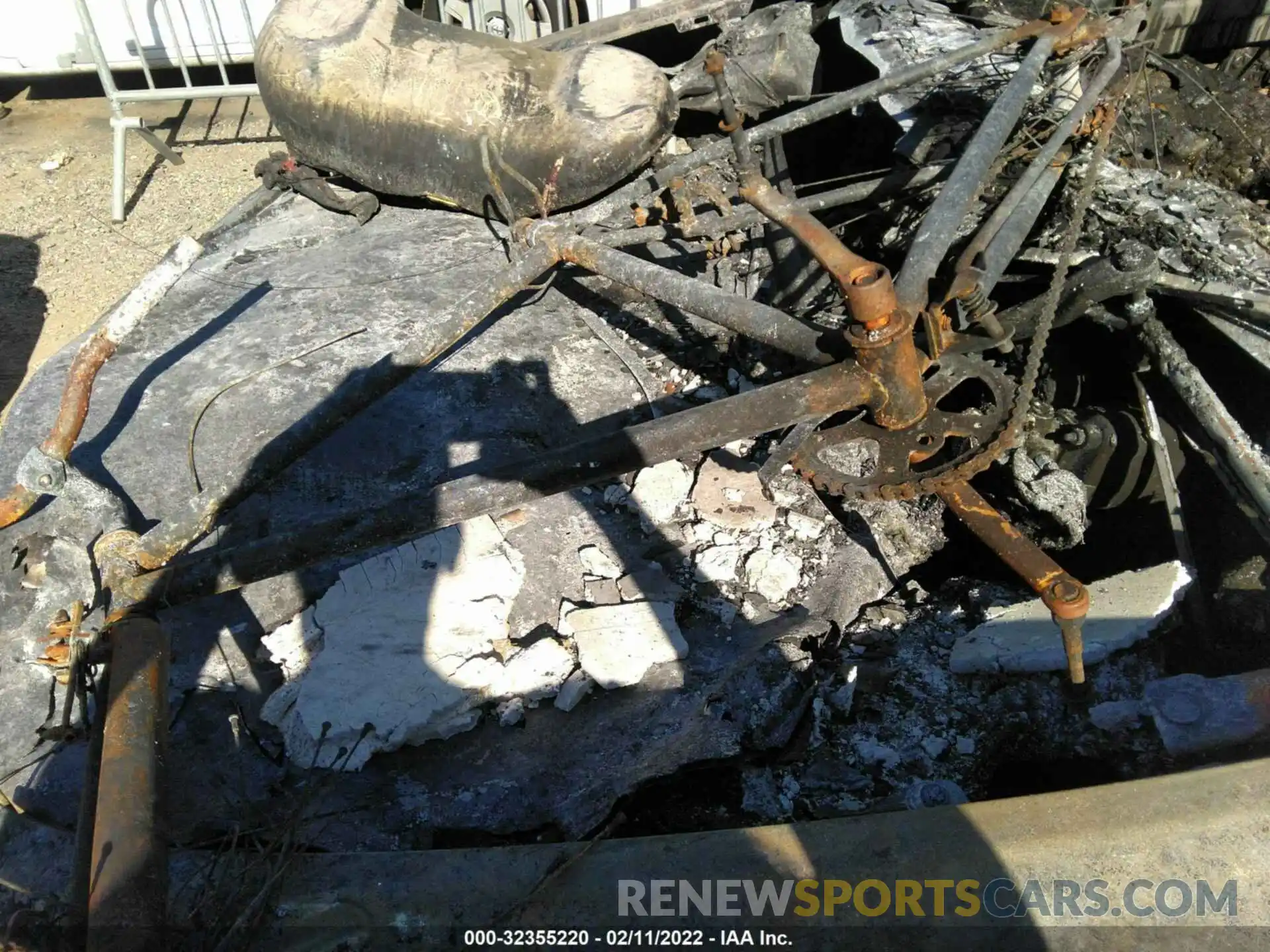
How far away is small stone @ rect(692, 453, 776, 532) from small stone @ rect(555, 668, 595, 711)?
2.54 feet

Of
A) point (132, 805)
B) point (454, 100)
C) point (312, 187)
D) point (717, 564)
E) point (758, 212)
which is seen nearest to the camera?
point (132, 805)

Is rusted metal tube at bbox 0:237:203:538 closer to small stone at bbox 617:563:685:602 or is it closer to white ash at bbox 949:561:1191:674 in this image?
small stone at bbox 617:563:685:602

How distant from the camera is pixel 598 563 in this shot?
3166 millimetres

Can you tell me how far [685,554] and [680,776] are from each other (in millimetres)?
808

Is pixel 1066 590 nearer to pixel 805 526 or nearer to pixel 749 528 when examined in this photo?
pixel 805 526

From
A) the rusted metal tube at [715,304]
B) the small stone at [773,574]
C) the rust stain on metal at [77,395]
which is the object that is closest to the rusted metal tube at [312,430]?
the rusted metal tube at [715,304]

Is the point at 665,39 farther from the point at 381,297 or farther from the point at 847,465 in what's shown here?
the point at 847,465

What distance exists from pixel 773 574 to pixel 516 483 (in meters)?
1.07

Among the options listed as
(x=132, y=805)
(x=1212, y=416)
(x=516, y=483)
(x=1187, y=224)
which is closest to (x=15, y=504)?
(x=132, y=805)

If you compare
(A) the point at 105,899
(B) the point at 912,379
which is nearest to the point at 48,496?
(A) the point at 105,899

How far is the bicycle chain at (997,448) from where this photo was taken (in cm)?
267

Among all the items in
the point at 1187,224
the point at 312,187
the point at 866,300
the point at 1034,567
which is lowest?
the point at 312,187

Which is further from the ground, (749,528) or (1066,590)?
(1066,590)

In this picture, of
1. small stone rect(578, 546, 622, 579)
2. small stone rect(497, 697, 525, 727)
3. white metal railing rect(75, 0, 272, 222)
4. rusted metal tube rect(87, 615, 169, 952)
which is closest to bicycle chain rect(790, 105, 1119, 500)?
small stone rect(578, 546, 622, 579)
